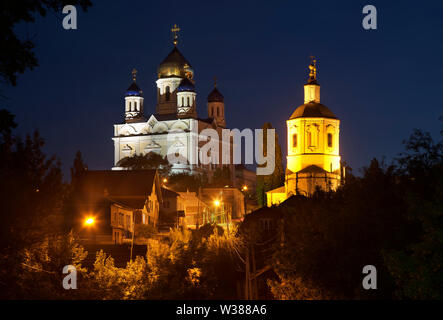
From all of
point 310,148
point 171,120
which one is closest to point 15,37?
point 310,148

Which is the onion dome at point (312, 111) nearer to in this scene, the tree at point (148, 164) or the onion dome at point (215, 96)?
the tree at point (148, 164)

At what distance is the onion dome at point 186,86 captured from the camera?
5172 inches

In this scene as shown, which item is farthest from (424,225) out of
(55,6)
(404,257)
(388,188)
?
(55,6)

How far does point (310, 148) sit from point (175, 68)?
59297 millimetres

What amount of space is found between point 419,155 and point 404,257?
556 centimetres

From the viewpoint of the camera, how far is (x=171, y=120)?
5138 inches

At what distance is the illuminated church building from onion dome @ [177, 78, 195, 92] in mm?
49344

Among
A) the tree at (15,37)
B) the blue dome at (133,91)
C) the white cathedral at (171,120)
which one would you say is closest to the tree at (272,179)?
the white cathedral at (171,120)

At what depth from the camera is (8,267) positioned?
2225cm

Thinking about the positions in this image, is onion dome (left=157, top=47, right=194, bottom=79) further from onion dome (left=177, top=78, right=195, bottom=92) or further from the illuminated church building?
the illuminated church building

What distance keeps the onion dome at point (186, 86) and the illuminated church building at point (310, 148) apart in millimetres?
49344

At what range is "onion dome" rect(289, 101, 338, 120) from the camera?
82.4 meters

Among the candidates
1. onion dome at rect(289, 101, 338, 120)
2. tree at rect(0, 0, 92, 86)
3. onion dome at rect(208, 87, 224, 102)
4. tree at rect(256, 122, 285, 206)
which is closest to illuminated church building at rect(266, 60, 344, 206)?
onion dome at rect(289, 101, 338, 120)
